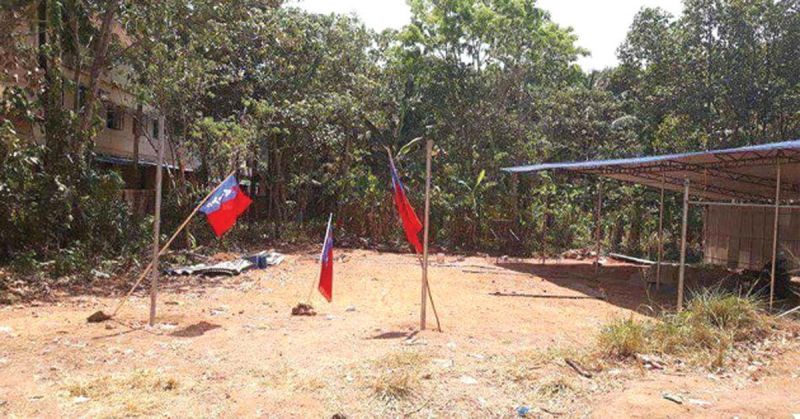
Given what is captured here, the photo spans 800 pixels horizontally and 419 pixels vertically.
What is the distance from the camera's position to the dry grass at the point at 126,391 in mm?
4457

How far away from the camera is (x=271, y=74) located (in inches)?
744

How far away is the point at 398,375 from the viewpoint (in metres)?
5.09

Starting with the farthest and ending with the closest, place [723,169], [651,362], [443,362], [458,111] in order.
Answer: [458,111]
[723,169]
[651,362]
[443,362]

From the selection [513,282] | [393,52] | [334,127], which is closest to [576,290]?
[513,282]

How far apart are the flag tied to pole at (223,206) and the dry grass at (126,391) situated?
2620mm

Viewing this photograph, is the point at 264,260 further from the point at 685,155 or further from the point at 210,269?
the point at 685,155

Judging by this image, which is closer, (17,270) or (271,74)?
(17,270)

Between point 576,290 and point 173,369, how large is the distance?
8.59 meters

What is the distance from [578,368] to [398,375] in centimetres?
185

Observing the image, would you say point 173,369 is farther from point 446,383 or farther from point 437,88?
point 437,88

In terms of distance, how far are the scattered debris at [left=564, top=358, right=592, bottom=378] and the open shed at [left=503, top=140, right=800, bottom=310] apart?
5.23 metres

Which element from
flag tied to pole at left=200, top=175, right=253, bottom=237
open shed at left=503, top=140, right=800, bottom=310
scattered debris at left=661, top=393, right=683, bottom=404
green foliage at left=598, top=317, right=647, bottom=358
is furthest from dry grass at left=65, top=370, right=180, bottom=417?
open shed at left=503, top=140, right=800, bottom=310

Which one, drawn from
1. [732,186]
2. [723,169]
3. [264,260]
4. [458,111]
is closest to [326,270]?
[264,260]

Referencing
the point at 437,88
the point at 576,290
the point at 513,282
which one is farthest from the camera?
the point at 437,88
